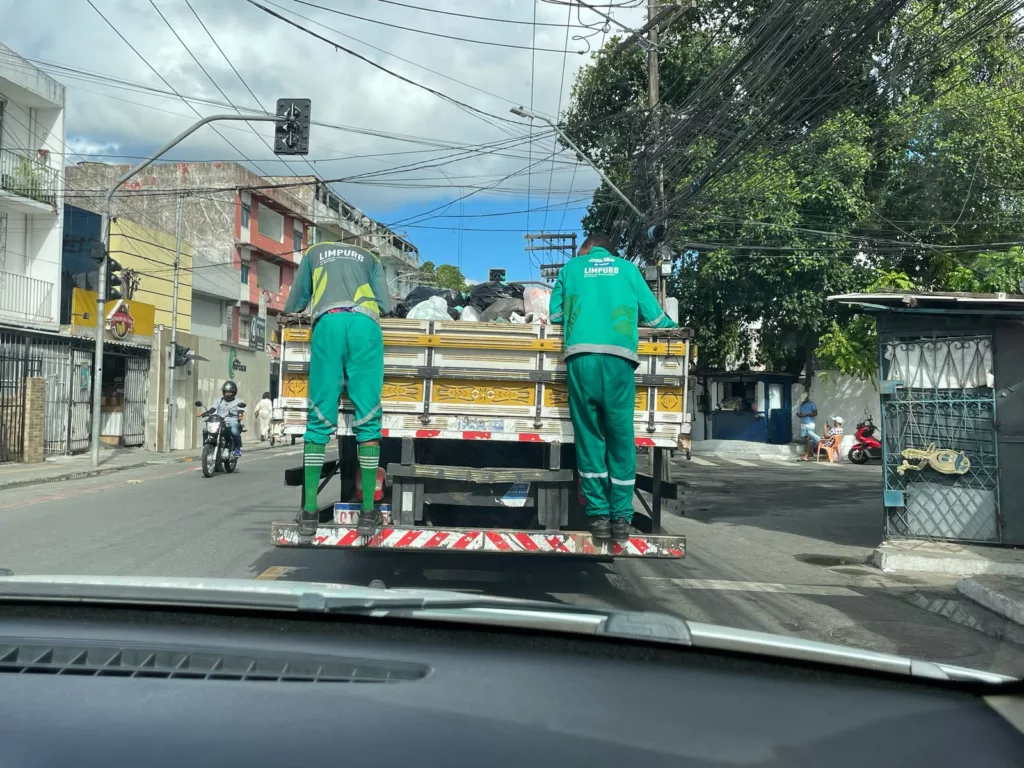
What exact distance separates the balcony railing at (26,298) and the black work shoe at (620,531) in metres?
19.3

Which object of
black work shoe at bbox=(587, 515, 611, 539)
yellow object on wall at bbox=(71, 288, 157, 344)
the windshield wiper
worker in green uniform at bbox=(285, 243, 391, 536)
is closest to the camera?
the windshield wiper

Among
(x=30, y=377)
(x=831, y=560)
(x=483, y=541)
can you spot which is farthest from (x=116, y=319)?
(x=483, y=541)

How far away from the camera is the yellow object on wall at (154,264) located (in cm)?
2723

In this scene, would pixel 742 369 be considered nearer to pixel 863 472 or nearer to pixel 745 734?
pixel 863 472

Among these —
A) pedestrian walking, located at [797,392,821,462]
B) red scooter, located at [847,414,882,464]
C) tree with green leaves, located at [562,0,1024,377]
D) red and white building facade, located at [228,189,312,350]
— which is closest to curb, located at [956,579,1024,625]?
tree with green leaves, located at [562,0,1024,377]

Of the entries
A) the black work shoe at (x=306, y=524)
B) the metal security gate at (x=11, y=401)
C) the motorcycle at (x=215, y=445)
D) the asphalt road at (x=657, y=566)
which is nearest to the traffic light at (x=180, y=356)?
the metal security gate at (x=11, y=401)

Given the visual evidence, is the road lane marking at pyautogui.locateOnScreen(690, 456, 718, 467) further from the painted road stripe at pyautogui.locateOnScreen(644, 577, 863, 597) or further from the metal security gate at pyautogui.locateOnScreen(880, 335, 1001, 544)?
the painted road stripe at pyautogui.locateOnScreen(644, 577, 863, 597)

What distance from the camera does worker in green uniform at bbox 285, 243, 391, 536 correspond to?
523 cm

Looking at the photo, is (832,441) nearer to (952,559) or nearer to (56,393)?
(952,559)

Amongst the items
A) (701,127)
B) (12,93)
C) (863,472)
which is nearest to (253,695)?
(701,127)

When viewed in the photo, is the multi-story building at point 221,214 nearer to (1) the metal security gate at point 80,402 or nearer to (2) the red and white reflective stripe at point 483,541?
(1) the metal security gate at point 80,402

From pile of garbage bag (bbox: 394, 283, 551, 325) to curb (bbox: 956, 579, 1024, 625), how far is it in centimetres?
385

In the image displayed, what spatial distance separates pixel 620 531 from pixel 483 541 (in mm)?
799

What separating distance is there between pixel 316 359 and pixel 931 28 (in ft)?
65.1
